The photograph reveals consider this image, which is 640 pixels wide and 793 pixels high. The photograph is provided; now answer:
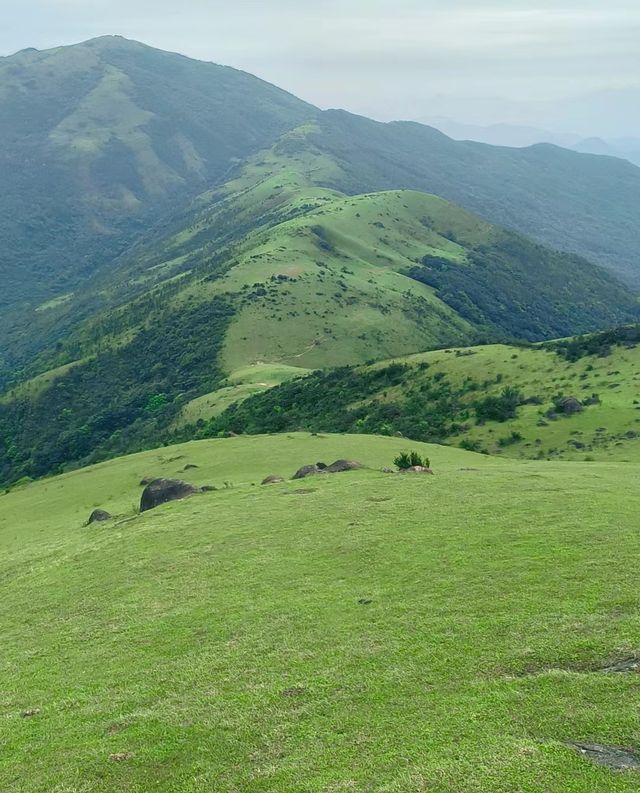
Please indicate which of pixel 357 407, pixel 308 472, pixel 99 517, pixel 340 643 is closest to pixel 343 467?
pixel 308 472

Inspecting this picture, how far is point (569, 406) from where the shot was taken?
6519 cm

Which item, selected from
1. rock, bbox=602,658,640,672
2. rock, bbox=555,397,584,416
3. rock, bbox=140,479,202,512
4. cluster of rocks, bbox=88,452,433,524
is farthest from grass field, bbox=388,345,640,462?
rock, bbox=602,658,640,672

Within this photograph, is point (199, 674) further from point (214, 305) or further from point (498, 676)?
point (214, 305)

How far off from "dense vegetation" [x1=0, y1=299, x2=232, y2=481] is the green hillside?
30.2m

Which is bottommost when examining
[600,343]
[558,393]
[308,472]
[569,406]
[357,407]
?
[357,407]

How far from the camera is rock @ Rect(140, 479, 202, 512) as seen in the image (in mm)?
44219

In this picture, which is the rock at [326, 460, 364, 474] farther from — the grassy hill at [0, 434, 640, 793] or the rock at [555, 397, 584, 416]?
the rock at [555, 397, 584, 416]

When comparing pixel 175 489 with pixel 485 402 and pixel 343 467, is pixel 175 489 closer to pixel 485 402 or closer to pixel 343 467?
pixel 343 467

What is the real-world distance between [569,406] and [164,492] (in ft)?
136

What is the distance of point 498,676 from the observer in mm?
16844

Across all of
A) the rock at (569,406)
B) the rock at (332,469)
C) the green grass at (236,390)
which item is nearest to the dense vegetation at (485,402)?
the rock at (569,406)

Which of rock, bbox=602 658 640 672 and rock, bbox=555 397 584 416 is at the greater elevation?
rock, bbox=602 658 640 672

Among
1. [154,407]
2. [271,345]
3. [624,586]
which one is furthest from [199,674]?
[271,345]

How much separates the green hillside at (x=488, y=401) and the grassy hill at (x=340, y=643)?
76.7 ft
